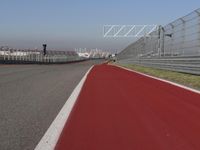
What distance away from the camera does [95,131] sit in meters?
6.72

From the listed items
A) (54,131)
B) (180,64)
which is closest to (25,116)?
(54,131)

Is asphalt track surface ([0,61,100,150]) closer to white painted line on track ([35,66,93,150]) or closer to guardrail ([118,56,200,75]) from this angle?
white painted line on track ([35,66,93,150])

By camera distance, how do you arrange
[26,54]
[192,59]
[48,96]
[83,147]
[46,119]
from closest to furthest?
[83,147], [46,119], [48,96], [192,59], [26,54]

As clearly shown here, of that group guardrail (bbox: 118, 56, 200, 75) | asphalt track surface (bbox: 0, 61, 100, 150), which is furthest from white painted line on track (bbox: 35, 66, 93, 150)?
guardrail (bbox: 118, 56, 200, 75)

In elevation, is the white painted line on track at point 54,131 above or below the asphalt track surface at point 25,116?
above

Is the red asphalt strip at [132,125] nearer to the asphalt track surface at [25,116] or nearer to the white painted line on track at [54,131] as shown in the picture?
the white painted line on track at [54,131]

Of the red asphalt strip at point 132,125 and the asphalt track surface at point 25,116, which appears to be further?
the asphalt track surface at point 25,116

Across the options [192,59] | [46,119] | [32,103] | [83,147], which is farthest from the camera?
[192,59]

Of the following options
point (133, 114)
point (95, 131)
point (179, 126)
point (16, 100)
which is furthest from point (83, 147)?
point (16, 100)

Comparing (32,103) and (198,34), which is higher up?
(198,34)

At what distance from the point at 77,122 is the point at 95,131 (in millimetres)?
847

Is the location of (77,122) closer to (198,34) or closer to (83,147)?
(83,147)

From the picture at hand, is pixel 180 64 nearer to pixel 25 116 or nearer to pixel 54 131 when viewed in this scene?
pixel 25 116

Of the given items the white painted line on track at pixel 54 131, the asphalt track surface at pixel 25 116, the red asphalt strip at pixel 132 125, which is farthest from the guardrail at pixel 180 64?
the white painted line on track at pixel 54 131
